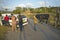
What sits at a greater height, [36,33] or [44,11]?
[44,11]

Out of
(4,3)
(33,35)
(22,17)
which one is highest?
(4,3)

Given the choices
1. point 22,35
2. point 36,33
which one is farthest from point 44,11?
point 22,35

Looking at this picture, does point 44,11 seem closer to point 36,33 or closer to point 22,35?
point 36,33

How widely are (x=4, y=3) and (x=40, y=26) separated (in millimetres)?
501

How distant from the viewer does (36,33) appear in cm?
241

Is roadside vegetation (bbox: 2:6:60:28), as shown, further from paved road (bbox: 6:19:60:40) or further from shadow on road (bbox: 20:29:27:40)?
shadow on road (bbox: 20:29:27:40)

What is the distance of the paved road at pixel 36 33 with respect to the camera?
2364 millimetres

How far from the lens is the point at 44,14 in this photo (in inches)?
96.4

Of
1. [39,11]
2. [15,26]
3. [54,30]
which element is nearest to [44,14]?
[39,11]

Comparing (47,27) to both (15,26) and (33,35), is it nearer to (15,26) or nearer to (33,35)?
(33,35)

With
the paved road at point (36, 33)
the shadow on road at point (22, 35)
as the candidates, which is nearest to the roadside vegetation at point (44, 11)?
the paved road at point (36, 33)

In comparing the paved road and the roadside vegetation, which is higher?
the roadside vegetation

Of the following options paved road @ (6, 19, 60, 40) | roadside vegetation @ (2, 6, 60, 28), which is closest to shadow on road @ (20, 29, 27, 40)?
paved road @ (6, 19, 60, 40)

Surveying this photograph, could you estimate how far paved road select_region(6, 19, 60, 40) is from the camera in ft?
7.76
